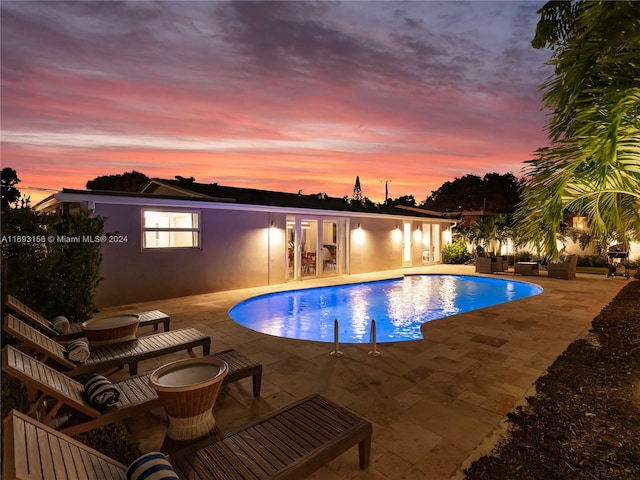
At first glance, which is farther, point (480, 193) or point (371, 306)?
point (480, 193)

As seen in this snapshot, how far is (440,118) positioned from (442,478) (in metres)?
16.5

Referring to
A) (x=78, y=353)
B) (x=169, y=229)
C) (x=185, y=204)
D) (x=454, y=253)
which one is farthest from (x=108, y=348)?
(x=454, y=253)

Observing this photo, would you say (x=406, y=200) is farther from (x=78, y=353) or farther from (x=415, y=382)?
(x=78, y=353)

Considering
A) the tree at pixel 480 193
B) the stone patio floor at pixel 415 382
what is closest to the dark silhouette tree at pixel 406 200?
the tree at pixel 480 193

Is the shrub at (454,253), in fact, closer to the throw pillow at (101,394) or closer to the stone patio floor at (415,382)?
the stone patio floor at (415,382)

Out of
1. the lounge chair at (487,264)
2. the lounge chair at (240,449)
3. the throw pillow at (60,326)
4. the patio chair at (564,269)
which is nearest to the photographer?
the lounge chair at (240,449)

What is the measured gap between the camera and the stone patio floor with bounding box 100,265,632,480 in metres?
2.87

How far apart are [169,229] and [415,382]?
27.9 ft

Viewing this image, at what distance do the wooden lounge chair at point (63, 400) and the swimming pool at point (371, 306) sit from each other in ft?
15.5

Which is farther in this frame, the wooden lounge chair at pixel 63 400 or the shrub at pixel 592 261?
the shrub at pixel 592 261

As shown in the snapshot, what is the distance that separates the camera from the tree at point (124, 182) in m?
33.3

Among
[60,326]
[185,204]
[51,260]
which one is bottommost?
[60,326]

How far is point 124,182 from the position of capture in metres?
33.6

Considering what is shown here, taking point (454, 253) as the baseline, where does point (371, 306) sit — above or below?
below
